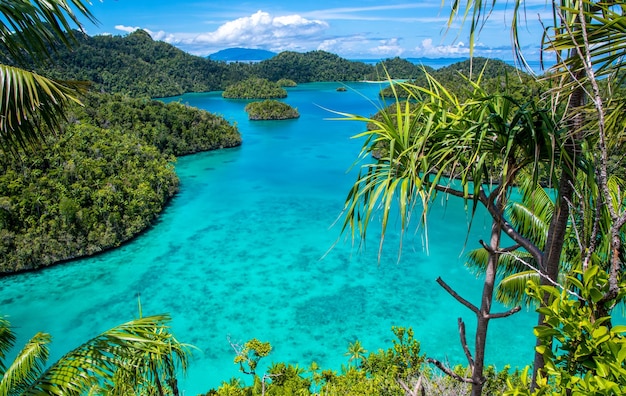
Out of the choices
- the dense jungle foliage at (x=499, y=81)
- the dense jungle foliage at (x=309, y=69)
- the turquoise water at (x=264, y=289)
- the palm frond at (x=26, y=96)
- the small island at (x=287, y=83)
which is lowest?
the turquoise water at (x=264, y=289)

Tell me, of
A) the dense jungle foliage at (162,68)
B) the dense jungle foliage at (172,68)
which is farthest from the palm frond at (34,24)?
the dense jungle foliage at (162,68)

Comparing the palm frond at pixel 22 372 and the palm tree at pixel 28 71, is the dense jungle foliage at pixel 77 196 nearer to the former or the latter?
the palm frond at pixel 22 372

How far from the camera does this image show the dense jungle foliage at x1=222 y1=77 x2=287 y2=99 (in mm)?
70375

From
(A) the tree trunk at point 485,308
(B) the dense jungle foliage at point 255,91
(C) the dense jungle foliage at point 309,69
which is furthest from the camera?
(C) the dense jungle foliage at point 309,69

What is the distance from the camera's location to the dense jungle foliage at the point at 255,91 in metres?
70.4

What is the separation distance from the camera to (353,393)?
17.8 feet

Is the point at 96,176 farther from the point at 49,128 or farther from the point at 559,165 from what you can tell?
the point at 559,165

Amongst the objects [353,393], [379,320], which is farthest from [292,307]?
[353,393]

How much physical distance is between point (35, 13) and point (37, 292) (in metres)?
13.5

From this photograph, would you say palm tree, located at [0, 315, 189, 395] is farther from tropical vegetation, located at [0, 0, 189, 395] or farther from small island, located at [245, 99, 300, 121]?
small island, located at [245, 99, 300, 121]

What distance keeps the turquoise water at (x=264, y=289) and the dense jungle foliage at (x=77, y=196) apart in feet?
2.01

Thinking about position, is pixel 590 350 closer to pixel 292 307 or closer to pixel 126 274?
pixel 292 307

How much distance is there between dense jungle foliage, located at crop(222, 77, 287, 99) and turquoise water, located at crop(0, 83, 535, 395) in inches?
2021

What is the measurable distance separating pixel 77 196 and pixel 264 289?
28.3 ft
